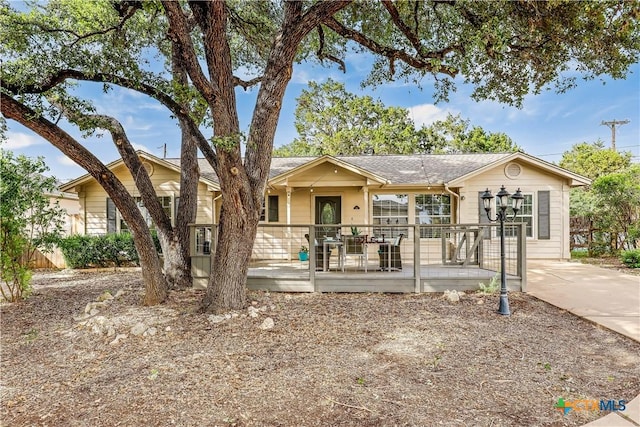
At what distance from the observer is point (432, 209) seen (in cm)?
1077

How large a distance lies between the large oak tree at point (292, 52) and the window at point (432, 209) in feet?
12.9

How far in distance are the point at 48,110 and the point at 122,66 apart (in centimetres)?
123

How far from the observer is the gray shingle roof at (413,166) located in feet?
35.0

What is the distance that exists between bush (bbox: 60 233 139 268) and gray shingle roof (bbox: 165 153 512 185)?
3176mm

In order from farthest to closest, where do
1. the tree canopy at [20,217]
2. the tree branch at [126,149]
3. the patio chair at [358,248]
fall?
1. the patio chair at [358,248]
2. the tree canopy at [20,217]
3. the tree branch at [126,149]

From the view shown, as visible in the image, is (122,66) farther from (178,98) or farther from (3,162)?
(3,162)

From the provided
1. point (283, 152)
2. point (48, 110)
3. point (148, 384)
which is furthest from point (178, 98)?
point (283, 152)

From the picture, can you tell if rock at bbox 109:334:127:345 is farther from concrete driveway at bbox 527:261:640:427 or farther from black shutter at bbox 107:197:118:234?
black shutter at bbox 107:197:118:234

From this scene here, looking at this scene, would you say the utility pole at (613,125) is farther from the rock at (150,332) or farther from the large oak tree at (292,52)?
the rock at (150,332)

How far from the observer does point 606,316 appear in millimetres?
4879

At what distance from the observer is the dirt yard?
2648mm

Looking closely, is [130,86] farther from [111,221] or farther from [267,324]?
[111,221]

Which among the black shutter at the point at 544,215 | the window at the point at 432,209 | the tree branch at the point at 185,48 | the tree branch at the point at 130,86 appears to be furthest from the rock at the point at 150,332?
the black shutter at the point at 544,215

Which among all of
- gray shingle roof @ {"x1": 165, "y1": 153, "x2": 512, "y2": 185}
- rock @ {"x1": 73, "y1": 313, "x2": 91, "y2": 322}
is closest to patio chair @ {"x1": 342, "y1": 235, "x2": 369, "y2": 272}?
→ gray shingle roof @ {"x1": 165, "y1": 153, "x2": 512, "y2": 185}
